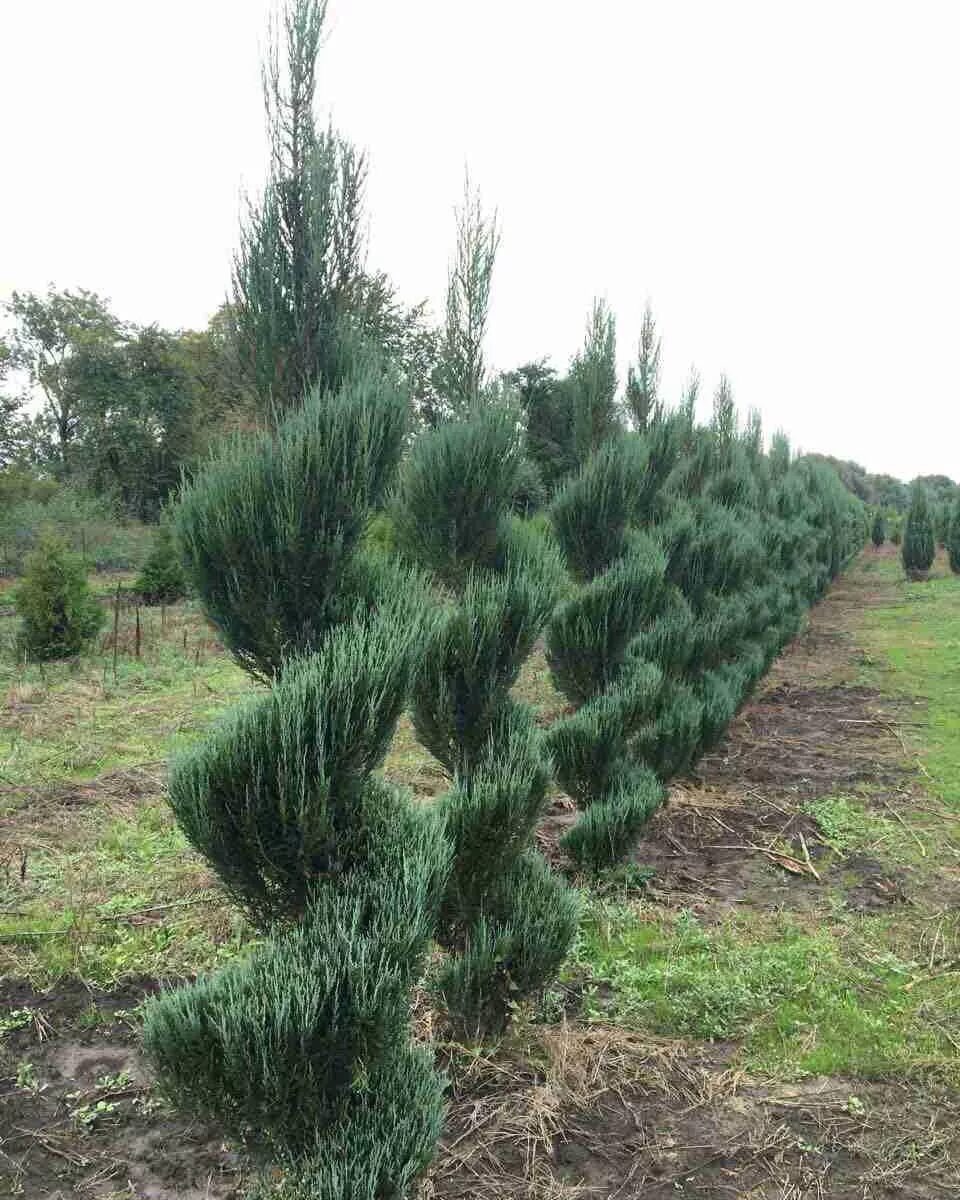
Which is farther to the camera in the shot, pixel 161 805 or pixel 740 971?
pixel 161 805

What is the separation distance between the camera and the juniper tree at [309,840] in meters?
2.66

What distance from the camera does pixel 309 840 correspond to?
2918 mm

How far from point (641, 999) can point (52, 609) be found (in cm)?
1144

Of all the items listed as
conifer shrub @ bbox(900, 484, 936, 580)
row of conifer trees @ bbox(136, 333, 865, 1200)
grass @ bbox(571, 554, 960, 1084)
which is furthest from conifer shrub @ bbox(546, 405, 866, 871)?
conifer shrub @ bbox(900, 484, 936, 580)

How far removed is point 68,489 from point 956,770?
24.7m

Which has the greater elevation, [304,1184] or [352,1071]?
[352,1071]

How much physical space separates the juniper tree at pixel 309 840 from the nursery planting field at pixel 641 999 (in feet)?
2.46

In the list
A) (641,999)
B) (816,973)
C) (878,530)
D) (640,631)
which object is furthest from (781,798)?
(878,530)

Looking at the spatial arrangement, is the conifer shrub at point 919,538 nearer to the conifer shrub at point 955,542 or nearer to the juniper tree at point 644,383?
the conifer shrub at point 955,542

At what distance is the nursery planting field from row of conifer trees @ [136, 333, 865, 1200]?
0.60 m

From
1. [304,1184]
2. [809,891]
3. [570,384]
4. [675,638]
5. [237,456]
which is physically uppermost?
[570,384]

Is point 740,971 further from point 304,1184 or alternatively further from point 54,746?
point 54,746

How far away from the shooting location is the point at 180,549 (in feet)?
11.2

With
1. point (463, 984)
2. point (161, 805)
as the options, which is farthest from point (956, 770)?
point (161, 805)
